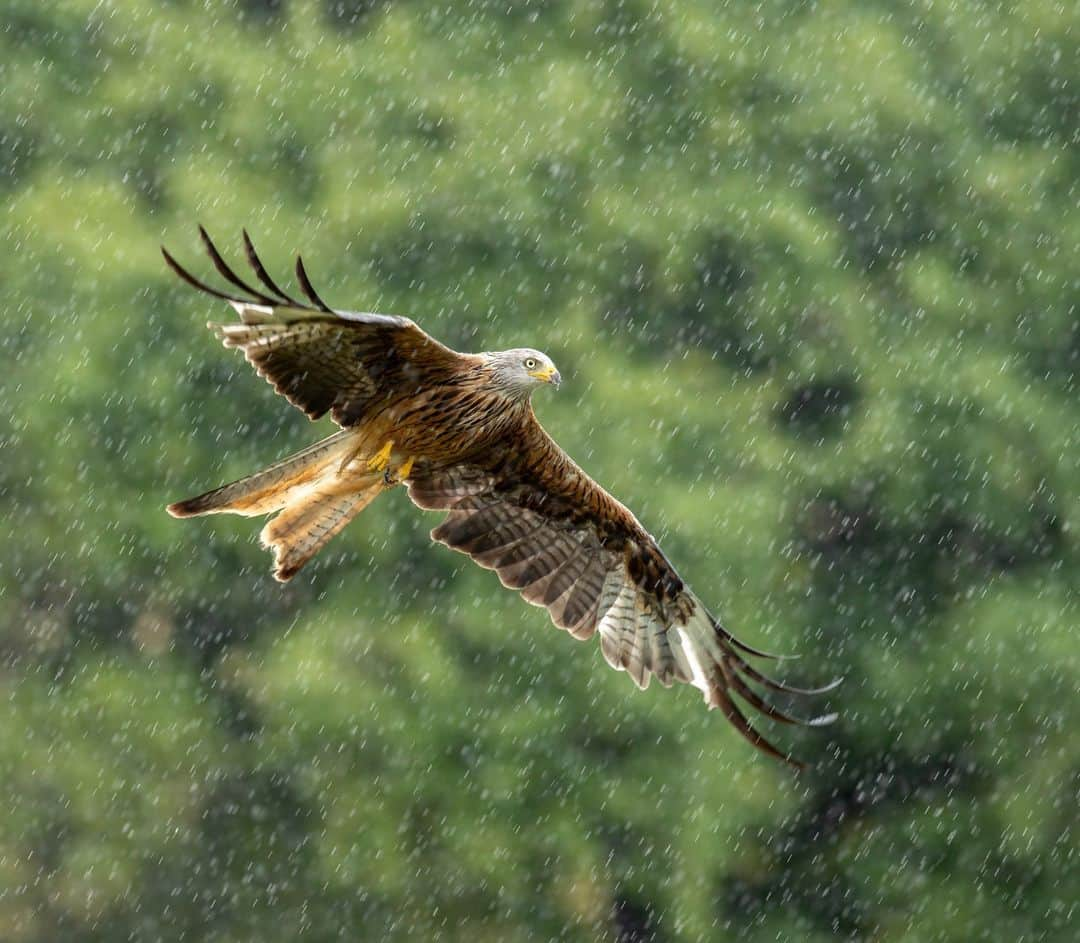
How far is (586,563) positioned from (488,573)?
13.6ft

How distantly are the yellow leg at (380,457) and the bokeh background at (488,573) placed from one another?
4659 millimetres

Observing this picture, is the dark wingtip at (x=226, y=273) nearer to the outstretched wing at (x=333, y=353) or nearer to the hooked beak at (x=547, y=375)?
the outstretched wing at (x=333, y=353)

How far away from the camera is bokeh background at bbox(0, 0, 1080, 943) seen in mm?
10961

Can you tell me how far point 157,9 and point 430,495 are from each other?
7033mm

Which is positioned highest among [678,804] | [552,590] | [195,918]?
[552,590]

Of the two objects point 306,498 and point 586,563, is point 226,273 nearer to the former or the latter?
point 306,498

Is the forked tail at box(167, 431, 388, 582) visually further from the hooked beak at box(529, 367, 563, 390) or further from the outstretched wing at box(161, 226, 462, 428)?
the hooked beak at box(529, 367, 563, 390)

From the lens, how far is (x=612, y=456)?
Result: 1109 centimetres

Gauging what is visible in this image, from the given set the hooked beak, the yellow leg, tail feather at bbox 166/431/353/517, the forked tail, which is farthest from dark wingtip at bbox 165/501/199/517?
the hooked beak

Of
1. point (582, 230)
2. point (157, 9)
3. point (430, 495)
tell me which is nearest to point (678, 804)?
point (582, 230)

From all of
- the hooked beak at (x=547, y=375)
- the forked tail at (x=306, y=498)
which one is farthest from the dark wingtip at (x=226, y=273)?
the hooked beak at (x=547, y=375)

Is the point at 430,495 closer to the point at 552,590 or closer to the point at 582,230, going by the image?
the point at 552,590

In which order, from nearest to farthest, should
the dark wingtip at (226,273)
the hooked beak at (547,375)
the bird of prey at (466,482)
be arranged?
1. the dark wingtip at (226,273)
2. the bird of prey at (466,482)
3. the hooked beak at (547,375)

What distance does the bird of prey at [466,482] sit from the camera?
19.2ft
